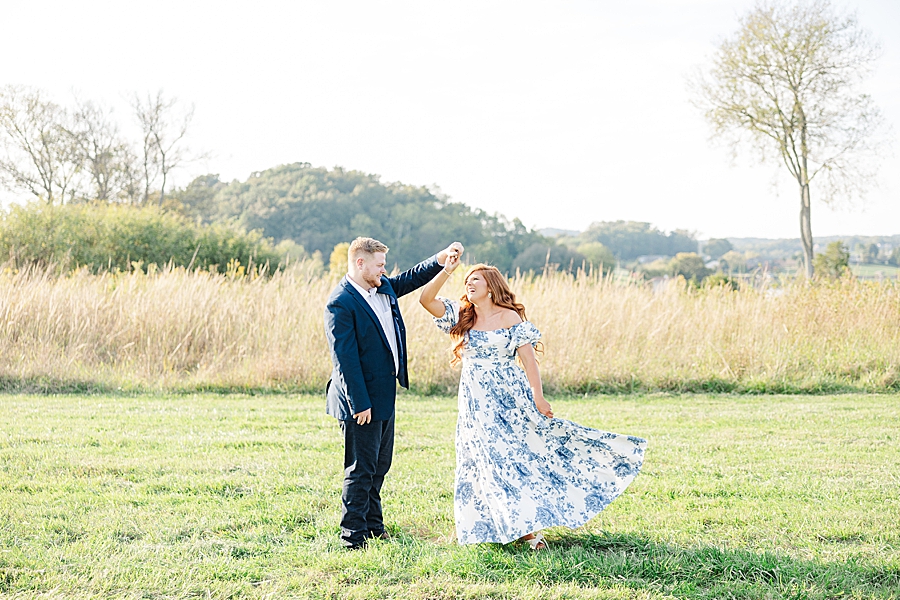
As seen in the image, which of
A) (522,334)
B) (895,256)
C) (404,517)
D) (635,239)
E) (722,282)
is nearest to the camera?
(522,334)

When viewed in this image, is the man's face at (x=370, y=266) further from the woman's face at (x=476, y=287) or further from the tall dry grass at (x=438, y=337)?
the tall dry grass at (x=438, y=337)

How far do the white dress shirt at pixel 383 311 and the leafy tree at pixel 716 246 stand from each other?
96.1 feet

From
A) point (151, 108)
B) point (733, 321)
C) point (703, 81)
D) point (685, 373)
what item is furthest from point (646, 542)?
point (151, 108)

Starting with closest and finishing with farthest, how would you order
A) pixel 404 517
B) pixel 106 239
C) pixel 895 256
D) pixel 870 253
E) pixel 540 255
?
pixel 404 517
pixel 106 239
pixel 895 256
pixel 870 253
pixel 540 255

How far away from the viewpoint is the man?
3.71 metres

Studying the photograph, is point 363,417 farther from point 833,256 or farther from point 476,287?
point 833,256

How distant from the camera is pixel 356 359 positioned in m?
3.71

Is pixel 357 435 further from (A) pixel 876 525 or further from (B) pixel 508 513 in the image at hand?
(A) pixel 876 525

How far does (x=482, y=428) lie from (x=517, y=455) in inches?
8.5

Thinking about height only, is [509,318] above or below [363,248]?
below

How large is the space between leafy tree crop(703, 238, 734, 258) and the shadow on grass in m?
29.1

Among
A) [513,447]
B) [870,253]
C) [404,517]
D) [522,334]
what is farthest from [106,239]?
[870,253]

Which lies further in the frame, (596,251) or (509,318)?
(596,251)

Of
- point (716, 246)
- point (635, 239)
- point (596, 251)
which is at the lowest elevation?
point (596, 251)
